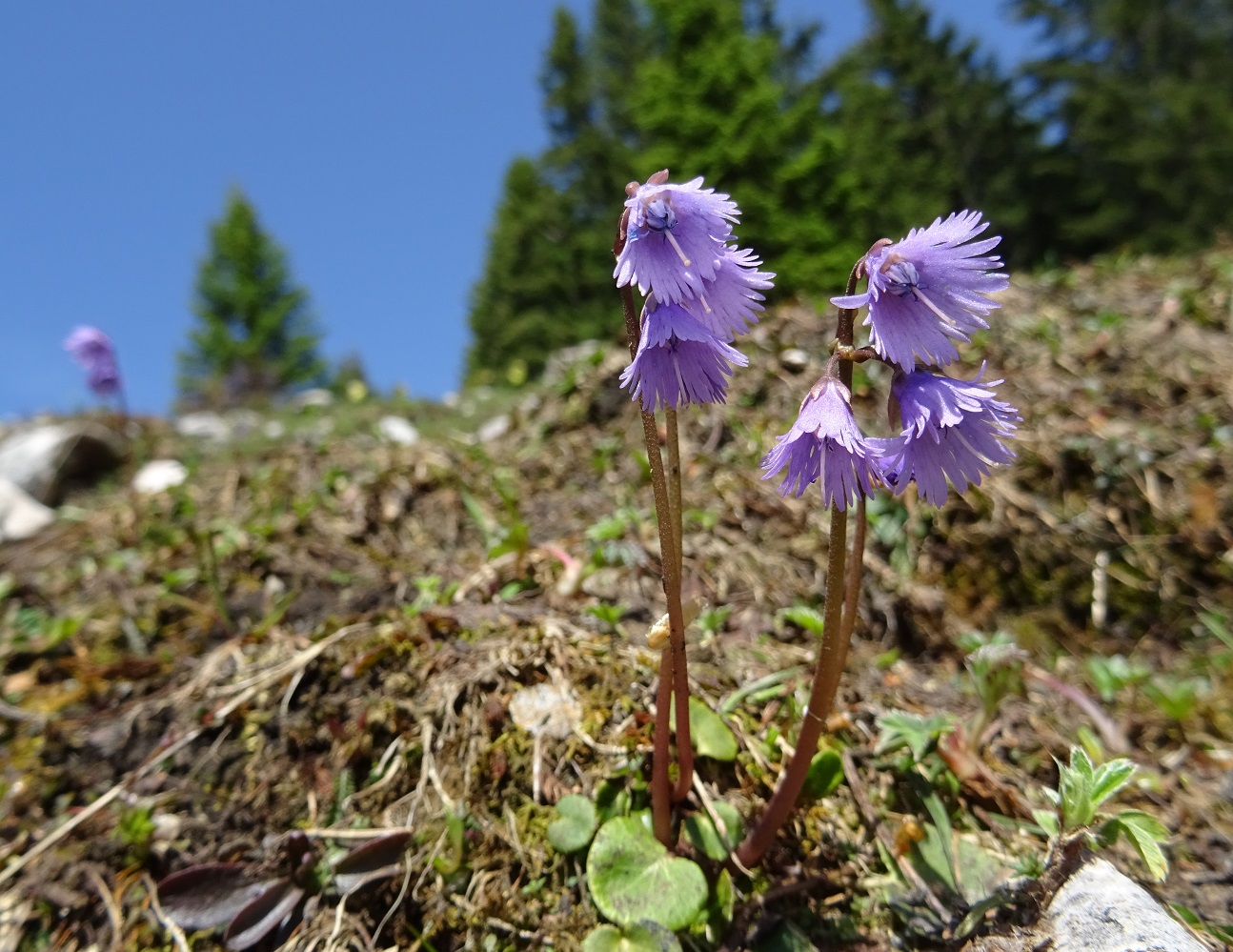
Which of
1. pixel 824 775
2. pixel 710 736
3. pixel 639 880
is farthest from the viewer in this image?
pixel 710 736

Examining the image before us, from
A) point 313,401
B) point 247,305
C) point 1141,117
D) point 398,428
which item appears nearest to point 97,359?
point 398,428

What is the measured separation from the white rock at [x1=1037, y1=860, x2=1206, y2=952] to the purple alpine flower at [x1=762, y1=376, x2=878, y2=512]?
742 mm

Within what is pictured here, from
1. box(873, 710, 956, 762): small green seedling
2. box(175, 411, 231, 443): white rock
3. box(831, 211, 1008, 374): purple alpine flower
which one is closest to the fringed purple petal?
box(831, 211, 1008, 374): purple alpine flower

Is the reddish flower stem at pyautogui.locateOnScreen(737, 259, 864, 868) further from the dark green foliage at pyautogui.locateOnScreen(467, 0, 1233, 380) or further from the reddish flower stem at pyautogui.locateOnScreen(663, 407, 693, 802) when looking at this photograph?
the dark green foliage at pyautogui.locateOnScreen(467, 0, 1233, 380)

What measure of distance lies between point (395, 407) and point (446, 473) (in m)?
4.43

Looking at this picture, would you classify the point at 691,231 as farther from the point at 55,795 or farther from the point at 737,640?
the point at 55,795

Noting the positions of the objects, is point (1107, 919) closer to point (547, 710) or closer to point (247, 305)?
point (547, 710)

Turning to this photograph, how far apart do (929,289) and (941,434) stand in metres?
0.22

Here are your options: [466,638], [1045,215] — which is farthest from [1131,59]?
[466,638]

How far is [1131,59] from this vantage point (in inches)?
1042

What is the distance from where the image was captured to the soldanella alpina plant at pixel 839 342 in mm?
1159

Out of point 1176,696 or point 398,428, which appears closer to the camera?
point 1176,696

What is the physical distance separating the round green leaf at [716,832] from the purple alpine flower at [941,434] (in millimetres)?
725

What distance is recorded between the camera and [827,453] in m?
1.21
